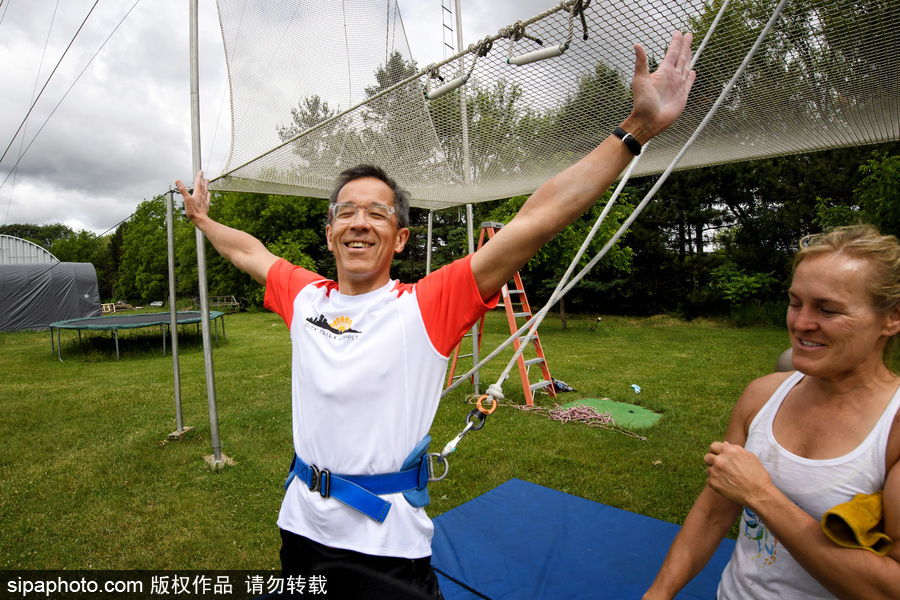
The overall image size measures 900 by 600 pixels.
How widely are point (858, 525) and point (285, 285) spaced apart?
5.34 feet

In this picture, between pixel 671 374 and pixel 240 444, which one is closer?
pixel 240 444

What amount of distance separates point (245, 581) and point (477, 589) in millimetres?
1440

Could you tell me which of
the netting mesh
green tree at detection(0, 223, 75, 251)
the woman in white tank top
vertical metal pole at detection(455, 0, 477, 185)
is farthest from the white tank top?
green tree at detection(0, 223, 75, 251)

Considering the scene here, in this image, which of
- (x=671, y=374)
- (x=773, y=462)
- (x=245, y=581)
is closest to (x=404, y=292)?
(x=773, y=462)

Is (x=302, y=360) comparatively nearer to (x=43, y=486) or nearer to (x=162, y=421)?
(x=43, y=486)

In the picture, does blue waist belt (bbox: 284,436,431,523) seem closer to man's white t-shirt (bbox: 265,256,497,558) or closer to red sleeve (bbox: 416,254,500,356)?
man's white t-shirt (bbox: 265,256,497,558)

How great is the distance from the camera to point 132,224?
3938cm

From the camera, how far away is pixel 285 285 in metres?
1.67

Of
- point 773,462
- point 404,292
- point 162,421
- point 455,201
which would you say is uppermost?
point 455,201

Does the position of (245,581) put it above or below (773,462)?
below

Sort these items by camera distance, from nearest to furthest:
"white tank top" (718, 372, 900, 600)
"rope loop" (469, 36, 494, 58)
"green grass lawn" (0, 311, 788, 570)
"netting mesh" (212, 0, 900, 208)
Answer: "white tank top" (718, 372, 900, 600), "netting mesh" (212, 0, 900, 208), "rope loop" (469, 36, 494, 58), "green grass lawn" (0, 311, 788, 570)

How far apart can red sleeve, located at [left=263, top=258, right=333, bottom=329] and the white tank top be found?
4.63 ft

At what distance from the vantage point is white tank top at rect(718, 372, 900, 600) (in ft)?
3.69

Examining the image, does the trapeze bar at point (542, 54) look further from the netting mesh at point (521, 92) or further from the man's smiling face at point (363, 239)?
the man's smiling face at point (363, 239)
